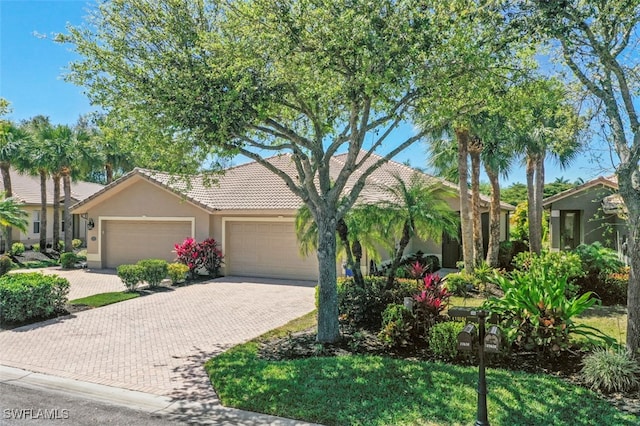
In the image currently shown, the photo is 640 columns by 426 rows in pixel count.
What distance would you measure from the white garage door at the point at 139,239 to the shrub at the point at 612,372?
641 inches

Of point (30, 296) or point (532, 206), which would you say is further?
point (532, 206)

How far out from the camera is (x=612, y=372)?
6.04m

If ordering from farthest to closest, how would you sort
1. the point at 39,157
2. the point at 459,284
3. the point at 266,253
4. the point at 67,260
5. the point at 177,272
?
the point at 39,157 < the point at 67,260 < the point at 266,253 < the point at 177,272 < the point at 459,284

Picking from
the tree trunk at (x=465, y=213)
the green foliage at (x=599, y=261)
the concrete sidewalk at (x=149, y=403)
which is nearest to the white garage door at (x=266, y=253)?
the tree trunk at (x=465, y=213)

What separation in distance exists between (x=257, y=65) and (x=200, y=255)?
11660 mm

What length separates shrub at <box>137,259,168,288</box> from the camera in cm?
1512

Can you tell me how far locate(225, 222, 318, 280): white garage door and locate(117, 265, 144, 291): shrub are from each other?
421 cm

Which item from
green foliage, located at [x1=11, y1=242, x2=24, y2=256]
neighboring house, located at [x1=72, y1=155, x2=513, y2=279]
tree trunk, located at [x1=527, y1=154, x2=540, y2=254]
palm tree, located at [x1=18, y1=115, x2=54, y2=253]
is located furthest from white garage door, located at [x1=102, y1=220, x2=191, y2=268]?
tree trunk, located at [x1=527, y1=154, x2=540, y2=254]

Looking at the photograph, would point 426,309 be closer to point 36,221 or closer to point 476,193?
point 476,193

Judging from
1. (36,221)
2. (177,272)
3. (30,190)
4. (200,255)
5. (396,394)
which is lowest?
(396,394)

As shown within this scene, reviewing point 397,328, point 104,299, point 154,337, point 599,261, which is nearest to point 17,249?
point 104,299

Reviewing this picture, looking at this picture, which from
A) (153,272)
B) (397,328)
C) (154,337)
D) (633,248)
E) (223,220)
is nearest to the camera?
(633,248)

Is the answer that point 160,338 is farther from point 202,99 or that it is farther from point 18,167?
point 18,167

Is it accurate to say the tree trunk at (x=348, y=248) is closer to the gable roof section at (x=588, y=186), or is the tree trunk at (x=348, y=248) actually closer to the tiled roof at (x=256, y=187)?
the tiled roof at (x=256, y=187)
